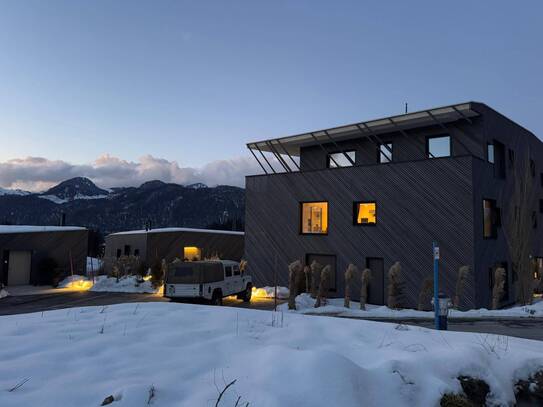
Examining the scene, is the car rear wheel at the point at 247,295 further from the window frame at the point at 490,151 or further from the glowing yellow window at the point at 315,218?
the window frame at the point at 490,151

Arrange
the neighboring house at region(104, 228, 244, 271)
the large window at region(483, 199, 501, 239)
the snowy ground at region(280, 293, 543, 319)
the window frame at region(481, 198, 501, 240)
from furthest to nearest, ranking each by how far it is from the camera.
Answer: the neighboring house at region(104, 228, 244, 271) → the window frame at region(481, 198, 501, 240) → the large window at region(483, 199, 501, 239) → the snowy ground at region(280, 293, 543, 319)

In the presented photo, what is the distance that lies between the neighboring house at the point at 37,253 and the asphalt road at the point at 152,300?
5.60m

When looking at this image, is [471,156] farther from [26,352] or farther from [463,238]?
[26,352]

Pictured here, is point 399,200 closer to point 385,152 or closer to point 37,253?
point 385,152

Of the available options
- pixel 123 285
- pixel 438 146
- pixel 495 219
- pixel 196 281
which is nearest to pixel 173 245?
pixel 123 285

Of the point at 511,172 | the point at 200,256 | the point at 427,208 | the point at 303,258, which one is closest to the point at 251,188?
the point at 303,258

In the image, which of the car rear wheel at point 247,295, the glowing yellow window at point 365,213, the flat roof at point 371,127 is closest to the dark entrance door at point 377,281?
the glowing yellow window at point 365,213

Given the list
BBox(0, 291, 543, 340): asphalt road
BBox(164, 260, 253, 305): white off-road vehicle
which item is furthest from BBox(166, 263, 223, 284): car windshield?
BBox(0, 291, 543, 340): asphalt road

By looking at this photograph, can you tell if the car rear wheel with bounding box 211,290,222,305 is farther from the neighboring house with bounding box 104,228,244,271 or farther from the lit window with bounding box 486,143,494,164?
the neighboring house with bounding box 104,228,244,271

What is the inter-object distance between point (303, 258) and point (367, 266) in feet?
13.2

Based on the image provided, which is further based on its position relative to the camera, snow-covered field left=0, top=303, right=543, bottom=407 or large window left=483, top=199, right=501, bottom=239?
large window left=483, top=199, right=501, bottom=239

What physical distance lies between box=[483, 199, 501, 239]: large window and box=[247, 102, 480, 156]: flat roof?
4588 mm

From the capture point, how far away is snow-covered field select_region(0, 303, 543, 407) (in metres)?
4.04

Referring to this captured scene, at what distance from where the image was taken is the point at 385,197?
2164 cm
